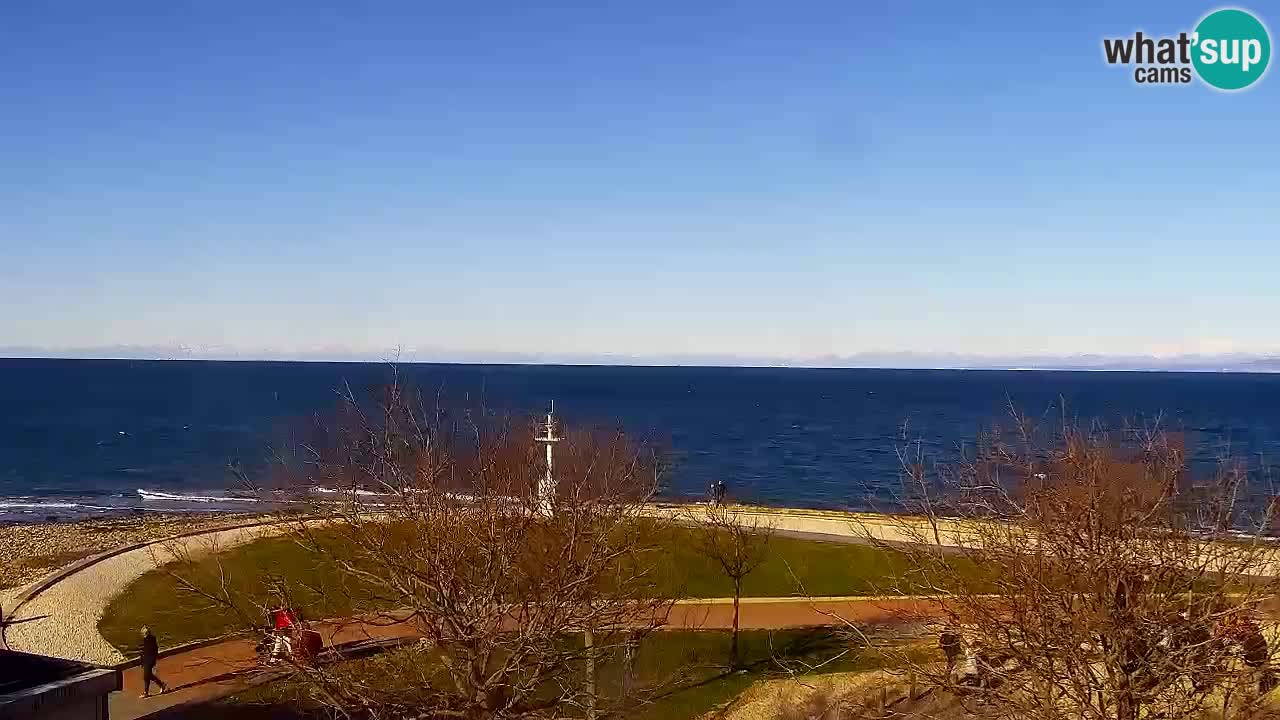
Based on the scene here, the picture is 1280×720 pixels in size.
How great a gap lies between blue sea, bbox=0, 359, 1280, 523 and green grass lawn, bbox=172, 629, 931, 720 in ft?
11.3

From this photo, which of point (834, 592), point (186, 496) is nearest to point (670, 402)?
point (186, 496)

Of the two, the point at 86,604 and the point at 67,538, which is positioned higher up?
the point at 86,604

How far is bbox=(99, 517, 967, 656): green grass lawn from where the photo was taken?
21156 mm

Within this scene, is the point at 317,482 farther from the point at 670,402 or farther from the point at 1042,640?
the point at 670,402

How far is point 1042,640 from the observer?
→ 8.68m

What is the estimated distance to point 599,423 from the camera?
3416cm

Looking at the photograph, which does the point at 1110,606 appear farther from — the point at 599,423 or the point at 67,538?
the point at 67,538

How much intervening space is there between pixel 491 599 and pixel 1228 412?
475ft

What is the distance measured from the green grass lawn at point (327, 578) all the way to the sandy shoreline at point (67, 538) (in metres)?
6.34

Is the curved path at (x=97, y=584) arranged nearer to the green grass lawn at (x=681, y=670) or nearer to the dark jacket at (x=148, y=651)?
the dark jacket at (x=148, y=651)

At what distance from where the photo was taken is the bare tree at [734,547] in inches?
781

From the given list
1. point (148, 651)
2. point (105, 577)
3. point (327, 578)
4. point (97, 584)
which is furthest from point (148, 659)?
point (105, 577)

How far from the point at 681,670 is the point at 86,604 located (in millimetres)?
15383

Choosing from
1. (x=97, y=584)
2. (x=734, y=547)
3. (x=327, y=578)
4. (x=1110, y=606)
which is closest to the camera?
(x=1110, y=606)
